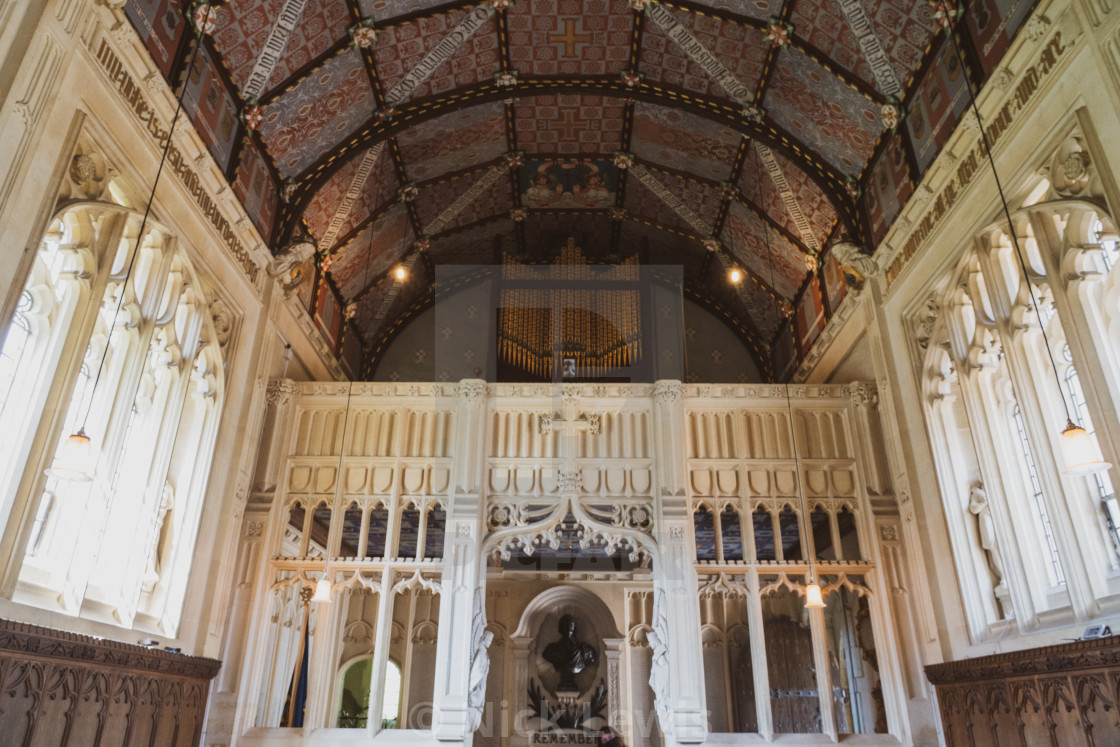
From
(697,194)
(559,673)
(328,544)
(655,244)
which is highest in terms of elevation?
(655,244)

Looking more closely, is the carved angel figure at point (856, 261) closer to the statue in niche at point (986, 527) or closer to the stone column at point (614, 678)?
the statue in niche at point (986, 527)

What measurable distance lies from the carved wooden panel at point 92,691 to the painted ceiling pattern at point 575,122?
5479 mm

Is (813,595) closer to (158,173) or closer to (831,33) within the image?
(831,33)

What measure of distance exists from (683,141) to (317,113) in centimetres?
571

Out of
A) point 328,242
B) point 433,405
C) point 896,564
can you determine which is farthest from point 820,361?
point 328,242

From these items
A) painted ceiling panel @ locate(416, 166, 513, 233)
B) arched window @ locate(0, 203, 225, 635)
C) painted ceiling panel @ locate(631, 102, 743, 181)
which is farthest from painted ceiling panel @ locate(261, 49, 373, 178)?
painted ceiling panel @ locate(631, 102, 743, 181)

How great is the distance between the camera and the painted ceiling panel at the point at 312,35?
9.33 metres

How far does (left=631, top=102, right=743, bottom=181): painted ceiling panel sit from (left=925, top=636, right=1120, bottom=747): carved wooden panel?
26.2ft

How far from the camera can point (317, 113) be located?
34.6 feet

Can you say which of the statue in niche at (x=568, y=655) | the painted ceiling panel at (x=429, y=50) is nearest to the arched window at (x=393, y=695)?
the statue in niche at (x=568, y=655)

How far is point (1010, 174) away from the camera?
7270 millimetres

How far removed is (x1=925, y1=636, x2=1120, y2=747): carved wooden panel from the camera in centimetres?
589

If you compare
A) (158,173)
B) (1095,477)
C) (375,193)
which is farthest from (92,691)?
(1095,477)

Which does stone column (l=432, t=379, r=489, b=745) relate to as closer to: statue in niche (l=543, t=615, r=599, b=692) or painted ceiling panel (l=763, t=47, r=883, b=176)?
statue in niche (l=543, t=615, r=599, b=692)
